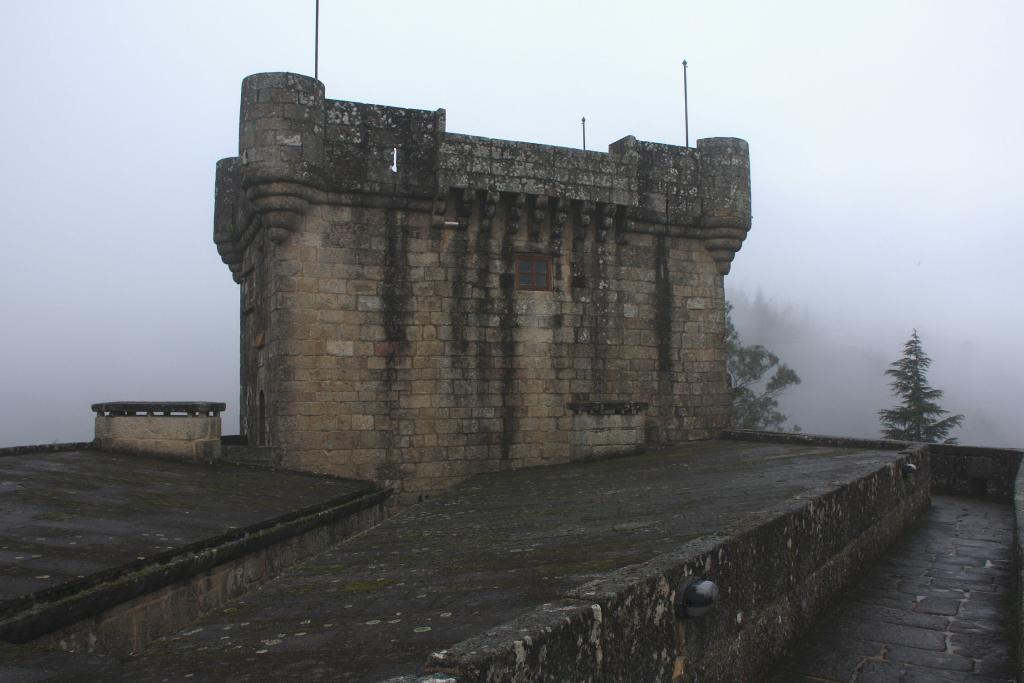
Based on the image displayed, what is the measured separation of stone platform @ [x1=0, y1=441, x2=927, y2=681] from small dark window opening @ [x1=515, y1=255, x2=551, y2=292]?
187 inches

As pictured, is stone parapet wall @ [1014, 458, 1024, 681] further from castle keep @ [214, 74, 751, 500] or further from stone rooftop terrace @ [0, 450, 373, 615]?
castle keep @ [214, 74, 751, 500]

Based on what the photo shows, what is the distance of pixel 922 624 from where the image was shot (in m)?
5.48

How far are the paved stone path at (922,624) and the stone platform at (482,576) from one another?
0.33 meters

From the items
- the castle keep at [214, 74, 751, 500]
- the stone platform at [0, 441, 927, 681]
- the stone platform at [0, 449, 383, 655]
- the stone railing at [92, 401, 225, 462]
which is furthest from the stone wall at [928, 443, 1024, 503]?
the stone railing at [92, 401, 225, 462]

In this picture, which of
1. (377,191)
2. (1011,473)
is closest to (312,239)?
(377,191)

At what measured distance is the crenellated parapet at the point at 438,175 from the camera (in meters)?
11.3

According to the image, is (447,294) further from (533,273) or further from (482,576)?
(482,576)

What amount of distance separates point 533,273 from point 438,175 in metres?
2.19

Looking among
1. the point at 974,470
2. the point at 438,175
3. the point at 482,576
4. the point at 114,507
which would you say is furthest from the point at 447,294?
the point at 974,470

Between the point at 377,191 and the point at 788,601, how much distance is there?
8.66 metres

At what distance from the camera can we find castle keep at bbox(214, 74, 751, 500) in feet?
37.2

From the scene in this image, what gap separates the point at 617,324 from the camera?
44.0ft

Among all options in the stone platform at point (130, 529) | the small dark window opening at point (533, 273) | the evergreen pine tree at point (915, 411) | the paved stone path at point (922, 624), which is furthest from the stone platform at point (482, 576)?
the evergreen pine tree at point (915, 411)

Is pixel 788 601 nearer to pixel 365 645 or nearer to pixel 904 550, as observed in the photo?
pixel 365 645
